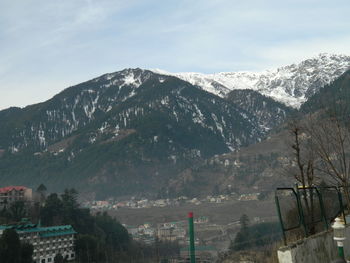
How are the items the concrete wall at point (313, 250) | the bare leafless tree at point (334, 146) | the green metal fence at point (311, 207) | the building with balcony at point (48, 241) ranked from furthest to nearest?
the building with balcony at point (48, 241), the bare leafless tree at point (334, 146), the green metal fence at point (311, 207), the concrete wall at point (313, 250)

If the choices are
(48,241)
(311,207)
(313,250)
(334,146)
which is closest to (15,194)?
(48,241)

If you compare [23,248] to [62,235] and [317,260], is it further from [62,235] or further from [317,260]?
[317,260]

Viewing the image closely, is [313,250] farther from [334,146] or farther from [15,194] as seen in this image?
[15,194]

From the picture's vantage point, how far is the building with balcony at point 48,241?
9875cm

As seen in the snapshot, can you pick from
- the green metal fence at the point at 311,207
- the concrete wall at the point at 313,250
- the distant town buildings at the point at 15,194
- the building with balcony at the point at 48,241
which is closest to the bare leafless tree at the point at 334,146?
the green metal fence at the point at 311,207

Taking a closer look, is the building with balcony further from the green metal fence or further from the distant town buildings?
the green metal fence

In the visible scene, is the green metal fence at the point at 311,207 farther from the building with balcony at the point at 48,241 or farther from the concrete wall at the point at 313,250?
the building with balcony at the point at 48,241

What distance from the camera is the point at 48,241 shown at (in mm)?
100750

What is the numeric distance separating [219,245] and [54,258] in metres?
89.4

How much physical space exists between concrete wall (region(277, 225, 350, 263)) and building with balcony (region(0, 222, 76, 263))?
9114cm

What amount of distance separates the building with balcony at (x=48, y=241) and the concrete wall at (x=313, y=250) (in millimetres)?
91138

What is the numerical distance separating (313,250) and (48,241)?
312 feet

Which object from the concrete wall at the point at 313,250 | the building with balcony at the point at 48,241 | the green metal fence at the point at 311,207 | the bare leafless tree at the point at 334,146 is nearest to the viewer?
the concrete wall at the point at 313,250

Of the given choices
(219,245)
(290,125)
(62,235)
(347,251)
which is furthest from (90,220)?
(347,251)
